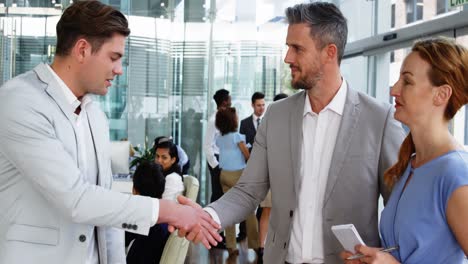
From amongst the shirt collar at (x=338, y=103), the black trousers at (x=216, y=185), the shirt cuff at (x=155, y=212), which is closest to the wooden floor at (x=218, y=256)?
Answer: the black trousers at (x=216, y=185)

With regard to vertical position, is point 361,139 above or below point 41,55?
below

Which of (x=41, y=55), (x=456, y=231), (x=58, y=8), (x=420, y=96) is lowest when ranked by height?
(x=456, y=231)

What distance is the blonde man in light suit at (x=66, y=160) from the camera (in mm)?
2006

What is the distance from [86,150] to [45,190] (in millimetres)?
283

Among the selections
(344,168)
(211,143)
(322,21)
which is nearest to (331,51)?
(322,21)

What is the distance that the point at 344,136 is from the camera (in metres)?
2.36

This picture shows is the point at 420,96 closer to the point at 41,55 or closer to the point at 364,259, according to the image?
the point at 364,259

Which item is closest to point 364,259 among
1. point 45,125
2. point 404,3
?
point 45,125

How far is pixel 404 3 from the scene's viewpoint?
23.5ft

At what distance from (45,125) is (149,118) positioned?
7.50 meters

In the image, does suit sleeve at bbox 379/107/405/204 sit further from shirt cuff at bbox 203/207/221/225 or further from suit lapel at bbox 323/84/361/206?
shirt cuff at bbox 203/207/221/225

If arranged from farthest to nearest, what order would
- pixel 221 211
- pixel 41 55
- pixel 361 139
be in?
1. pixel 41 55
2. pixel 221 211
3. pixel 361 139

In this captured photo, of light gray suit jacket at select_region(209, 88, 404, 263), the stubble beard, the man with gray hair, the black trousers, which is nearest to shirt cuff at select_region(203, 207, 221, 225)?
the man with gray hair

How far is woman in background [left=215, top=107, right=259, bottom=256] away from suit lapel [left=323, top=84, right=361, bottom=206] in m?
4.59
